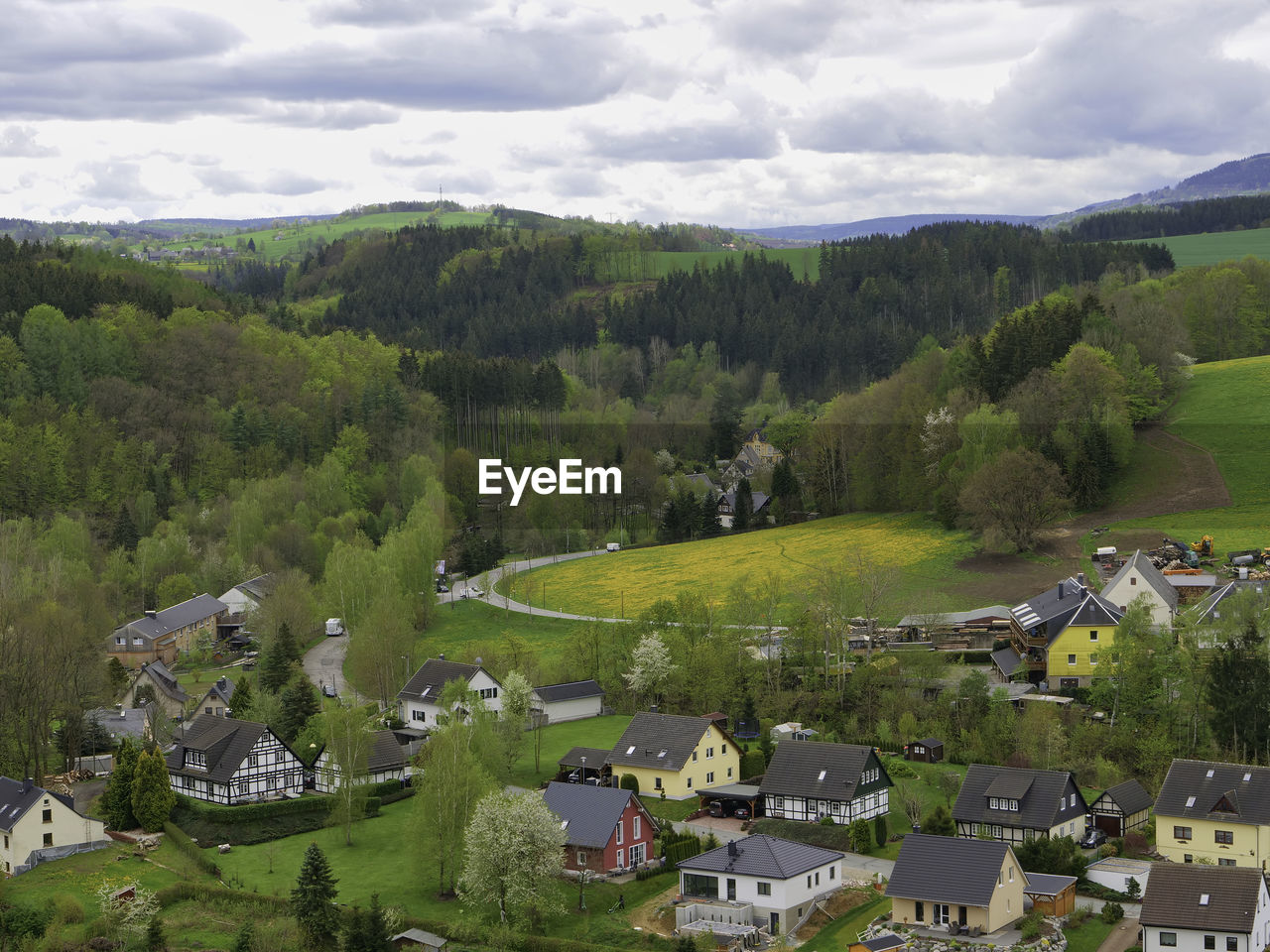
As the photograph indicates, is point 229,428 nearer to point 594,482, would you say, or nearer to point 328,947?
point 594,482

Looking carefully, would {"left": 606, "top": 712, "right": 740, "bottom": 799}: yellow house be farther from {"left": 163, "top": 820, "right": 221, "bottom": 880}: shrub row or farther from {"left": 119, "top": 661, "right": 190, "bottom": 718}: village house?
{"left": 119, "top": 661, "right": 190, "bottom": 718}: village house

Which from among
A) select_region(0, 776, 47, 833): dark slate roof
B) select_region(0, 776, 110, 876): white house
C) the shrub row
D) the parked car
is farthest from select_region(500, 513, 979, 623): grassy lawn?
select_region(0, 776, 47, 833): dark slate roof

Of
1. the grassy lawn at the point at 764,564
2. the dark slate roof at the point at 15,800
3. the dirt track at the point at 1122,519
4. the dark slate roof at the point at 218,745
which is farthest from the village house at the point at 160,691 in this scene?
the dirt track at the point at 1122,519

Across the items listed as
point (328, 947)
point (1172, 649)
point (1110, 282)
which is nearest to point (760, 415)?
point (1110, 282)

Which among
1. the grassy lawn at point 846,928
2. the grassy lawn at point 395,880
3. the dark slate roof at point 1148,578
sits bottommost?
the grassy lawn at point 395,880

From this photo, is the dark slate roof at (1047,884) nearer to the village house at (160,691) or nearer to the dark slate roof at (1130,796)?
the dark slate roof at (1130,796)
